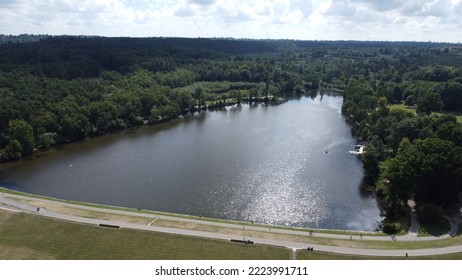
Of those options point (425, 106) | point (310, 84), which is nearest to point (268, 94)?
point (310, 84)

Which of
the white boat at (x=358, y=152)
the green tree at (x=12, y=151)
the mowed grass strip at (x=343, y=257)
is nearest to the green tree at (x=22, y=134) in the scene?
the green tree at (x=12, y=151)

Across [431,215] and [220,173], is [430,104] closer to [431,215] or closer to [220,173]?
[431,215]

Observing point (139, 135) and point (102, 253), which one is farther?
point (139, 135)

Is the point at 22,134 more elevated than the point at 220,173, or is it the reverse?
the point at 22,134

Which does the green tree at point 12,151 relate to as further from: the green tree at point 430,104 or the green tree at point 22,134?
the green tree at point 430,104

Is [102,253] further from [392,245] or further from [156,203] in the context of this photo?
[392,245]

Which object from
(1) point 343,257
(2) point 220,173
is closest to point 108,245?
(1) point 343,257
